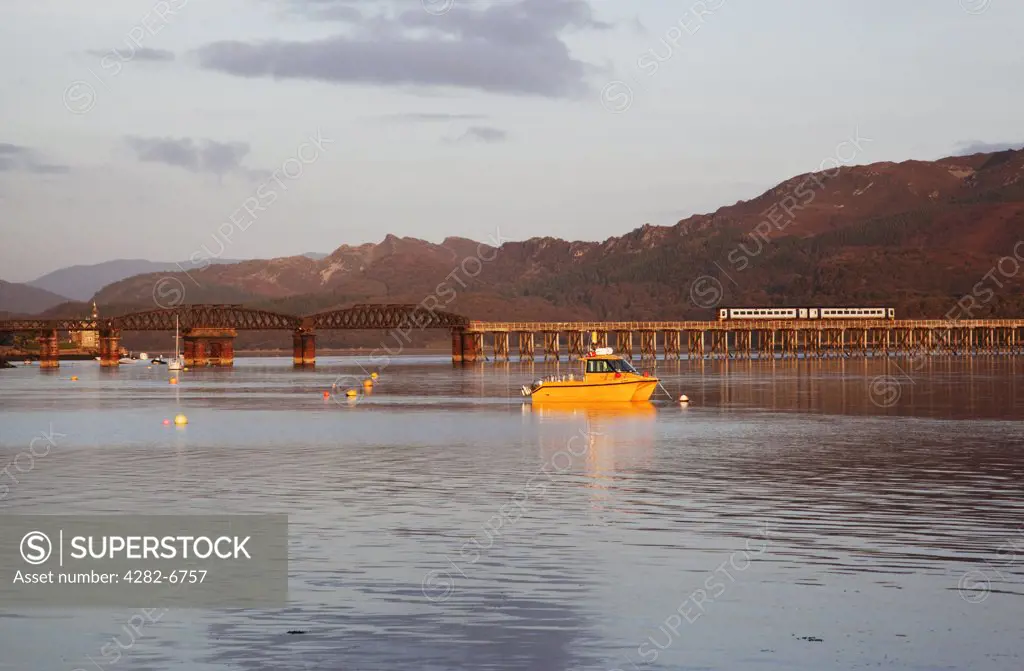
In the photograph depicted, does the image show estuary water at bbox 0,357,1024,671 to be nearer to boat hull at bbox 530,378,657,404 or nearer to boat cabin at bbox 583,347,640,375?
boat hull at bbox 530,378,657,404

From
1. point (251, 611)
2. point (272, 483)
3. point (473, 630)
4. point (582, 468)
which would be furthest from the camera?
point (582, 468)

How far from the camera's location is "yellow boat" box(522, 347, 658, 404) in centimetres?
9862

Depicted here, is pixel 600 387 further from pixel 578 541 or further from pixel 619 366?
pixel 578 541

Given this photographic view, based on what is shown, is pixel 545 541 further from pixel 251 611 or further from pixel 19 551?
pixel 19 551

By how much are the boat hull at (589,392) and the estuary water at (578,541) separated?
19648mm

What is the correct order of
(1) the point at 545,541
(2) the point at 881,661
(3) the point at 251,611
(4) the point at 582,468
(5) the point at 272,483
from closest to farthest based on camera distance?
(2) the point at 881,661, (3) the point at 251,611, (1) the point at 545,541, (5) the point at 272,483, (4) the point at 582,468

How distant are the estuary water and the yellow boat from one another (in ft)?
64.5

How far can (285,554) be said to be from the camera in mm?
31422

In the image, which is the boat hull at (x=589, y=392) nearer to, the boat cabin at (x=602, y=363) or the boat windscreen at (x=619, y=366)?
the boat cabin at (x=602, y=363)

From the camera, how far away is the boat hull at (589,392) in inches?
3885

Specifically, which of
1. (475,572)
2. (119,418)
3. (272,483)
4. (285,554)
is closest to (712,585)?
(475,572)

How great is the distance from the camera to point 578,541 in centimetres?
3334

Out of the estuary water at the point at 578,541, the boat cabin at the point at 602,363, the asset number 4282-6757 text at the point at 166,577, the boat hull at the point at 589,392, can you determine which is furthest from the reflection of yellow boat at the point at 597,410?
the asset number 4282-6757 text at the point at 166,577

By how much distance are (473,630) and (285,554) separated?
29.9 ft
